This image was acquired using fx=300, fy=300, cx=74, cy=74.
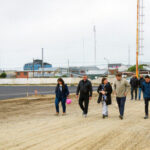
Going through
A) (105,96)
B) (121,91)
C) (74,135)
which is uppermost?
(121,91)

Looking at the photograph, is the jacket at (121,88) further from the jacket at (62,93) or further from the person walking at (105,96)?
the jacket at (62,93)

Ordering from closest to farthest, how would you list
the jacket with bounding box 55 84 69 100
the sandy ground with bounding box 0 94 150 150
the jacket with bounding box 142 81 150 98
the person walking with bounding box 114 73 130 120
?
the sandy ground with bounding box 0 94 150 150 < the person walking with bounding box 114 73 130 120 < the jacket with bounding box 142 81 150 98 < the jacket with bounding box 55 84 69 100

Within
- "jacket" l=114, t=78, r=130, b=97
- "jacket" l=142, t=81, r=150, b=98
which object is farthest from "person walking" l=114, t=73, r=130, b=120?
"jacket" l=142, t=81, r=150, b=98

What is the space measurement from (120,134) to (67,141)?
167 centimetres

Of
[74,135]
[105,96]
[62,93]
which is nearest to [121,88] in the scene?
[105,96]

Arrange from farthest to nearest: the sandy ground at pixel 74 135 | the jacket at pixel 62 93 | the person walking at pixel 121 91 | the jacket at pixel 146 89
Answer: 1. the jacket at pixel 62 93
2. the jacket at pixel 146 89
3. the person walking at pixel 121 91
4. the sandy ground at pixel 74 135

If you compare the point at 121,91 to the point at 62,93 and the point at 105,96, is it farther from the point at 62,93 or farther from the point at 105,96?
the point at 62,93

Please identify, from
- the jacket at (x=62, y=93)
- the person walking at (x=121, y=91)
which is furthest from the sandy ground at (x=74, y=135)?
the jacket at (x=62, y=93)

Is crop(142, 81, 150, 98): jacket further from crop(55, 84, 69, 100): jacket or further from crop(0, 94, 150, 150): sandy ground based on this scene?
crop(55, 84, 69, 100): jacket

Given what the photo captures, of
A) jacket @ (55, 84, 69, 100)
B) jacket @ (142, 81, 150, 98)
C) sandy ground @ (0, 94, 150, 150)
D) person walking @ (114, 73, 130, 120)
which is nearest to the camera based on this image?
sandy ground @ (0, 94, 150, 150)

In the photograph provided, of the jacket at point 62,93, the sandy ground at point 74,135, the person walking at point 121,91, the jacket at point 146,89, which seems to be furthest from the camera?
the jacket at point 62,93

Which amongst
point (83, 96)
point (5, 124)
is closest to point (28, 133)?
point (5, 124)

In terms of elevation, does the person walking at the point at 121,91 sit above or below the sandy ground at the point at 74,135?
above

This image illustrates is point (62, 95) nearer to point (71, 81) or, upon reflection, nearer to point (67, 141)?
point (67, 141)
